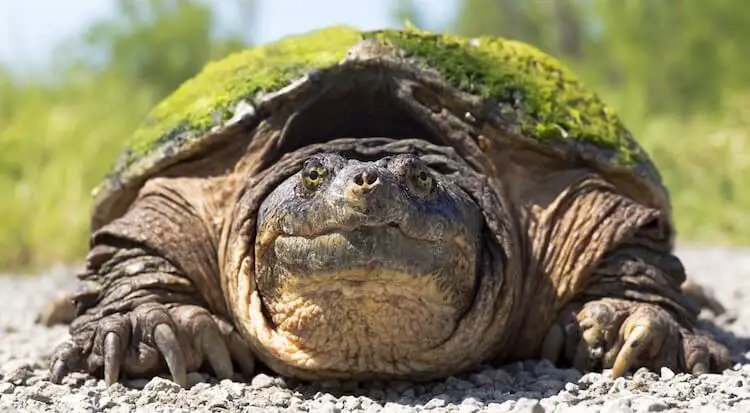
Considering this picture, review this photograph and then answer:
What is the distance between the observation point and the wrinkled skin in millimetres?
2449

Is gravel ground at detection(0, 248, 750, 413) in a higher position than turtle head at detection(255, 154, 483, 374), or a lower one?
lower

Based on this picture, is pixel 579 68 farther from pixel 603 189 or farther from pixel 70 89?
pixel 603 189

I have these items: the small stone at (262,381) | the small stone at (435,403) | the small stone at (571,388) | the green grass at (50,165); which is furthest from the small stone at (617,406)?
the green grass at (50,165)

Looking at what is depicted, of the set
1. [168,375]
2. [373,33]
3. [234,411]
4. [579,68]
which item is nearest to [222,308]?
[168,375]

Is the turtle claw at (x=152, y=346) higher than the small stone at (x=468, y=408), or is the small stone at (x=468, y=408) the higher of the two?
the turtle claw at (x=152, y=346)

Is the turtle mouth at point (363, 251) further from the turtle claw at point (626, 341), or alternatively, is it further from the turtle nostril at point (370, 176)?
the turtle claw at point (626, 341)

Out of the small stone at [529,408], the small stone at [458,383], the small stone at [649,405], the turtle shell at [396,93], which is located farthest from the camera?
the turtle shell at [396,93]

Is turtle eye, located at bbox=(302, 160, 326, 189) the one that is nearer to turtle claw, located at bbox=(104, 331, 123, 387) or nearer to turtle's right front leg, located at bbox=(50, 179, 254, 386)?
turtle's right front leg, located at bbox=(50, 179, 254, 386)

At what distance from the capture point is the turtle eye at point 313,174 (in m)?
2.50

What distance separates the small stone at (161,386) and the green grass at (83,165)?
5.69 m

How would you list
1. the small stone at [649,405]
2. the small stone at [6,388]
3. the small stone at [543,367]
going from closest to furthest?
the small stone at [649,405]
the small stone at [6,388]
the small stone at [543,367]

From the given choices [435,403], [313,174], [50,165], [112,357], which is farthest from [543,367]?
[50,165]

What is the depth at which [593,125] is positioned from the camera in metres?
3.35

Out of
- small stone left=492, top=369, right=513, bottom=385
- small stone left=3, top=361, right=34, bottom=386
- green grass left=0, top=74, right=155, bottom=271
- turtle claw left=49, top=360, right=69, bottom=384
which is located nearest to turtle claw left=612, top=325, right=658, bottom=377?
small stone left=492, top=369, right=513, bottom=385
